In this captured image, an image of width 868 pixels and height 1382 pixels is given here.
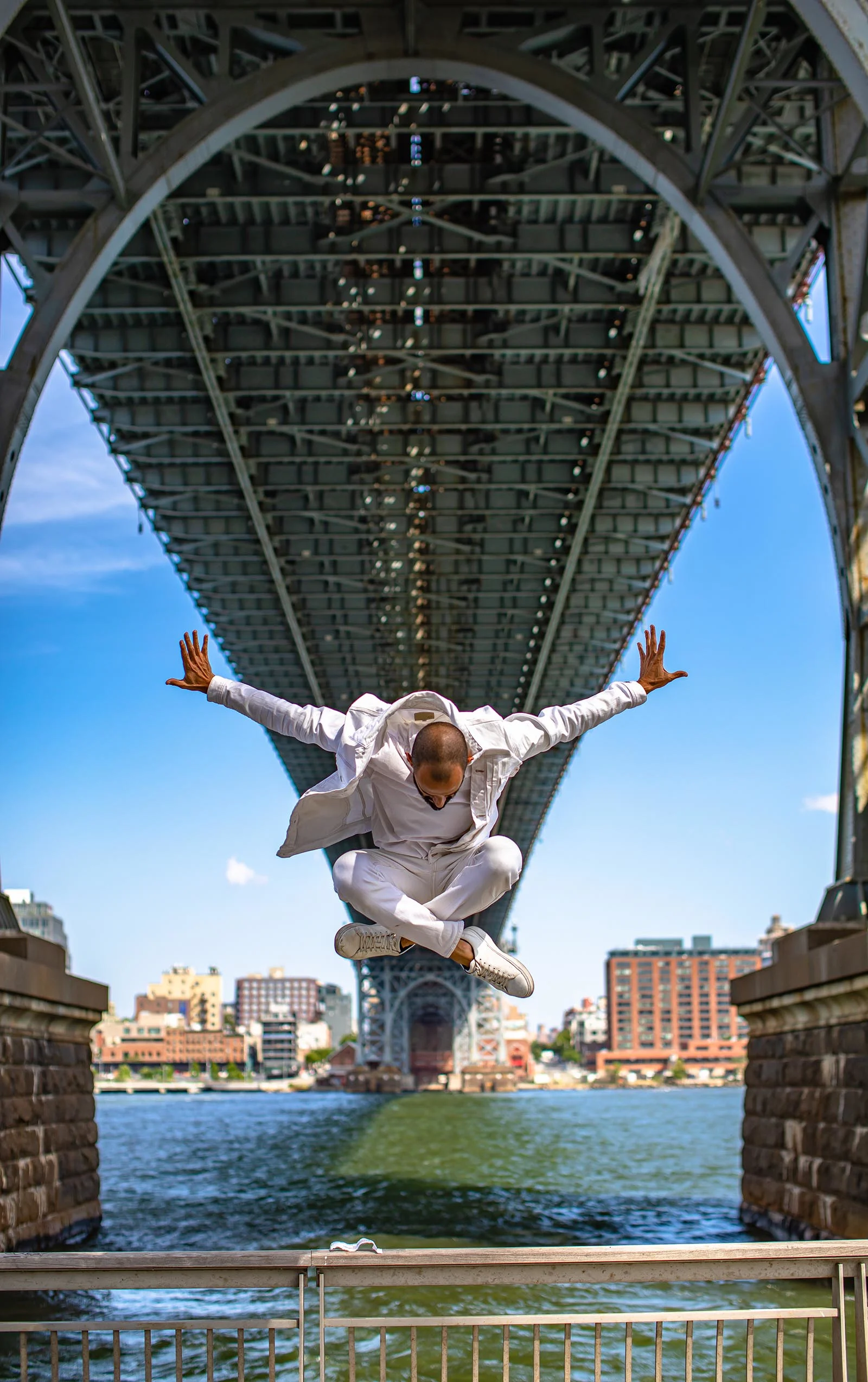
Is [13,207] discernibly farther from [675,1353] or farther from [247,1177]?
[247,1177]

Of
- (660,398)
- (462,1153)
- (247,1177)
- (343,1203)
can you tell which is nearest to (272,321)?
(660,398)

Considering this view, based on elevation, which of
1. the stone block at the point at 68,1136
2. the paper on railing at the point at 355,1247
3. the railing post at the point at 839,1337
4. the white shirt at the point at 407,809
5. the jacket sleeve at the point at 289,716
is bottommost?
the stone block at the point at 68,1136

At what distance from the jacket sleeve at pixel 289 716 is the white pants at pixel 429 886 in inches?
18.3

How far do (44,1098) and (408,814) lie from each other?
34.2 ft

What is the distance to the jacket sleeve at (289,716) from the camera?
18.9 feet

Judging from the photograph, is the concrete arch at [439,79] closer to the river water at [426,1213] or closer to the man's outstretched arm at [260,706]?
the river water at [426,1213]

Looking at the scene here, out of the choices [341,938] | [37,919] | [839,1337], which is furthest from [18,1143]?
[37,919]

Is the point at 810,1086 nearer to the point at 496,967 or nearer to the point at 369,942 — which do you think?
the point at 496,967

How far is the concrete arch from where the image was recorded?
14867 millimetres

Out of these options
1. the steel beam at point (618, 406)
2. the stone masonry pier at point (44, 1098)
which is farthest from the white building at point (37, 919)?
the steel beam at point (618, 406)

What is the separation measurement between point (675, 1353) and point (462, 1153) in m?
24.4

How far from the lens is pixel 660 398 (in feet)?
93.4

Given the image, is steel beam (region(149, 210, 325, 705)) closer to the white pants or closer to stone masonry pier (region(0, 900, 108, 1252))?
stone masonry pier (region(0, 900, 108, 1252))

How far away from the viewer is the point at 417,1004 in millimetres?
115438
